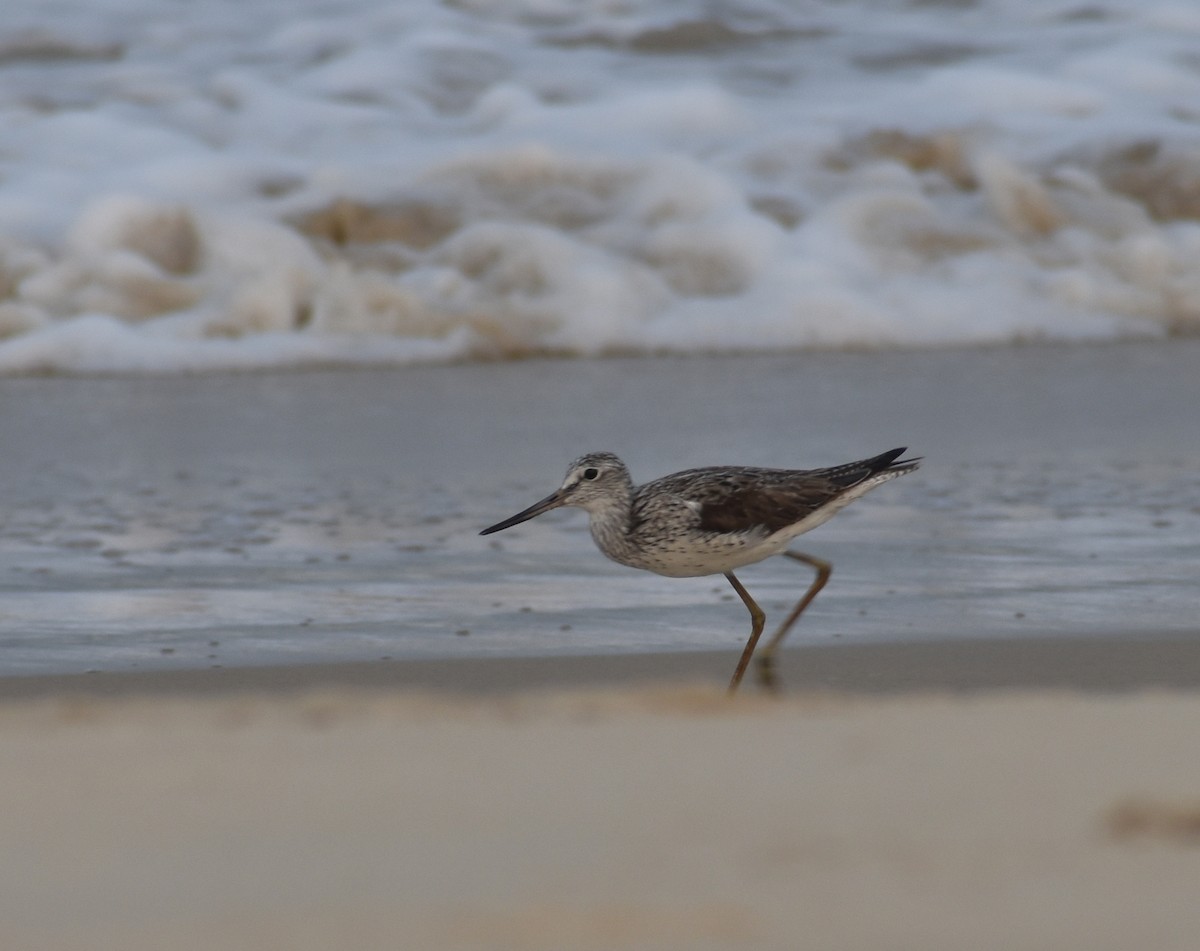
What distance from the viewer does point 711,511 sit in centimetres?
515

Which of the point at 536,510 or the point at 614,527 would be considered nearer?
the point at 614,527

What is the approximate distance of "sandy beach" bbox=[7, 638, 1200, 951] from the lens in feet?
7.82

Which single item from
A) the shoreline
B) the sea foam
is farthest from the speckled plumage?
the sea foam

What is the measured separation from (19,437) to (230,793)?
6.15m

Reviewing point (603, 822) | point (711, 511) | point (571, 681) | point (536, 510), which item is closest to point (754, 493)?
point (711, 511)

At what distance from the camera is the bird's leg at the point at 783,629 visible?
16.3ft

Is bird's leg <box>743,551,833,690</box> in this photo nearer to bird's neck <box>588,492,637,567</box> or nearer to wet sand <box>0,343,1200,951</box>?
wet sand <box>0,343,1200,951</box>

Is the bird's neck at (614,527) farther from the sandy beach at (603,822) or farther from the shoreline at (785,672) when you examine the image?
the sandy beach at (603,822)

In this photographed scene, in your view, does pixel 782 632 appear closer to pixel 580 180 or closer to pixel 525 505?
pixel 525 505

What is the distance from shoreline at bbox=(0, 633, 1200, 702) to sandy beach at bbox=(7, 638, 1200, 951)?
2.95 ft

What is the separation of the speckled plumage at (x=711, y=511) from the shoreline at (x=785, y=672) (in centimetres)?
21

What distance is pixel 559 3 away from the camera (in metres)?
18.0

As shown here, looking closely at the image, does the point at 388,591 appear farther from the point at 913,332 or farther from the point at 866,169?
the point at 866,169

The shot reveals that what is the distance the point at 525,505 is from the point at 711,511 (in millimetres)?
2070
